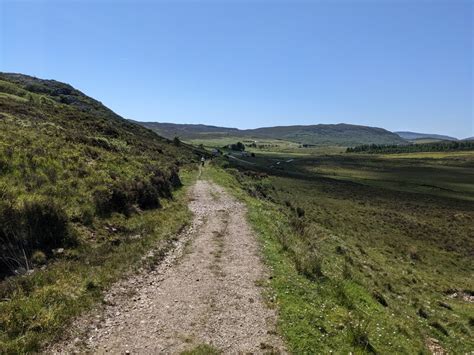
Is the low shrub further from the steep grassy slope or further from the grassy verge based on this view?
the grassy verge

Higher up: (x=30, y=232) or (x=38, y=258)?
(x=30, y=232)

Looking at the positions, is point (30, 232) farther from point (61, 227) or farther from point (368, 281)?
point (368, 281)

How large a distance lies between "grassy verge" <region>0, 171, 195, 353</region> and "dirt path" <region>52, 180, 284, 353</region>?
56cm

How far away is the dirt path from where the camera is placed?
9.38 m

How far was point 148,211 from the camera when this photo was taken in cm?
2286

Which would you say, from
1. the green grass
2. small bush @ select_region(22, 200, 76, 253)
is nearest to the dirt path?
the green grass

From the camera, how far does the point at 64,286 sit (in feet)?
37.3

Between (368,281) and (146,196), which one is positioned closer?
(368,281)

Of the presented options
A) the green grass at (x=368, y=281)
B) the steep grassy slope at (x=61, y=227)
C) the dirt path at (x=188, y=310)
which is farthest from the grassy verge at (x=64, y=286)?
the green grass at (x=368, y=281)

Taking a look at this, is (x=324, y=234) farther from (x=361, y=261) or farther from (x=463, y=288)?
(x=463, y=288)

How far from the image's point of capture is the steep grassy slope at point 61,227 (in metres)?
10.1

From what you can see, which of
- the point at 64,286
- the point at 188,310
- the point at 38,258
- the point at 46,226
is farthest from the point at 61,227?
the point at 188,310

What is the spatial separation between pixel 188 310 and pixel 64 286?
391 cm

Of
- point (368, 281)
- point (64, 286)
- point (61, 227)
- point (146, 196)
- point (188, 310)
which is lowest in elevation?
point (368, 281)
